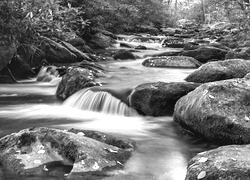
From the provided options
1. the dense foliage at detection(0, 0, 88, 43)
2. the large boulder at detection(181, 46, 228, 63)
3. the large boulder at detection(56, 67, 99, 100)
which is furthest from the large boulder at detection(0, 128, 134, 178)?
the large boulder at detection(181, 46, 228, 63)

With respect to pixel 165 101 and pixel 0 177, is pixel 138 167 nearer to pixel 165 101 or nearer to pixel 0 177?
pixel 0 177

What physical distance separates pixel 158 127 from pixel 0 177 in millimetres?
3547

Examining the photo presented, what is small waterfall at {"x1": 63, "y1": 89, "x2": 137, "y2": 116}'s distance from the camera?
812cm

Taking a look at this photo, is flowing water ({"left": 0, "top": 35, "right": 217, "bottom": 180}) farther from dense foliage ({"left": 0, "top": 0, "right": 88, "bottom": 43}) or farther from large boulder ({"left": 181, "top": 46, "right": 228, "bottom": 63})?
large boulder ({"left": 181, "top": 46, "right": 228, "bottom": 63})

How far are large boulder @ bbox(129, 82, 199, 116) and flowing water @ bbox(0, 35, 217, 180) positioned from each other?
0.68 ft

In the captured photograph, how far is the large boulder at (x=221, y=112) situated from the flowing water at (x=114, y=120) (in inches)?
14.3

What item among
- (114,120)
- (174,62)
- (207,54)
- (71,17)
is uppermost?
(71,17)

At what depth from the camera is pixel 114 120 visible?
7645mm

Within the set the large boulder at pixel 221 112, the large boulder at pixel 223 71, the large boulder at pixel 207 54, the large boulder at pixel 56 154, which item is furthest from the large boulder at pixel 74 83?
the large boulder at pixel 207 54

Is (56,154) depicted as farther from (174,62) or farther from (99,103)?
(174,62)

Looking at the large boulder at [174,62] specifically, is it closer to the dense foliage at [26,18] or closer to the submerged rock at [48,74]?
the submerged rock at [48,74]

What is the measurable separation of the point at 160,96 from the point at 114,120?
1.11 m

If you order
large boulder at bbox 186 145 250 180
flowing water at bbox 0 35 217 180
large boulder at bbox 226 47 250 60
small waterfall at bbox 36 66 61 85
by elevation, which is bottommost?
flowing water at bbox 0 35 217 180

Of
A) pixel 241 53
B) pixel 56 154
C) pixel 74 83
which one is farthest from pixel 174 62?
pixel 56 154
